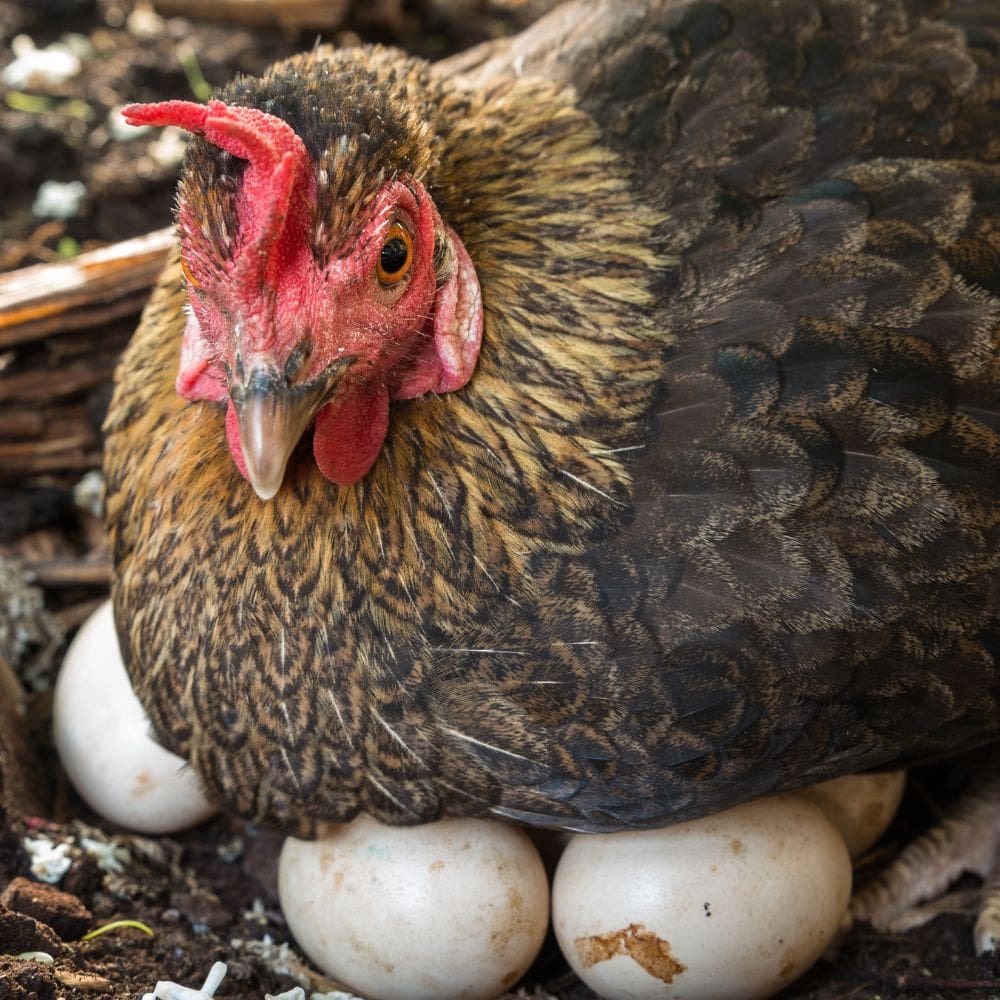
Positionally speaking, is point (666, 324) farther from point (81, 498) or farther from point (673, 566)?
point (81, 498)

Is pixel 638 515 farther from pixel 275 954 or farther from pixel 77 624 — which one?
pixel 77 624

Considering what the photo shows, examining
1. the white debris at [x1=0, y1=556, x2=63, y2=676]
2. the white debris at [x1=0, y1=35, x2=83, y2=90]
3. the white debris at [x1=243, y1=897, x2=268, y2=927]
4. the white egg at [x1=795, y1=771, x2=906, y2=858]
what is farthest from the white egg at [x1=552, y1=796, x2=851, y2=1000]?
the white debris at [x1=0, y1=35, x2=83, y2=90]

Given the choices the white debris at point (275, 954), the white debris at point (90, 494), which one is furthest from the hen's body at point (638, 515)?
the white debris at point (90, 494)

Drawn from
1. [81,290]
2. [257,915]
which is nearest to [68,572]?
[81,290]

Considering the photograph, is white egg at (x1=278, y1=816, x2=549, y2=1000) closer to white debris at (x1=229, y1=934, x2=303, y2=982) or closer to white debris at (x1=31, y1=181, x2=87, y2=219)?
white debris at (x1=229, y1=934, x2=303, y2=982)

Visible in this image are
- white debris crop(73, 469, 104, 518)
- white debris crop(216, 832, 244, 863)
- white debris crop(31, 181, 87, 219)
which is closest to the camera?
white debris crop(216, 832, 244, 863)

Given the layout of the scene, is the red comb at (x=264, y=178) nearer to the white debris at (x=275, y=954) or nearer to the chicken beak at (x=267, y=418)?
the chicken beak at (x=267, y=418)

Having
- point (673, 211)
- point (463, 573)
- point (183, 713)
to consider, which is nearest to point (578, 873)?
point (463, 573)
